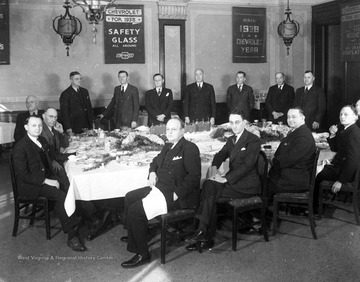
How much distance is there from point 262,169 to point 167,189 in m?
0.92

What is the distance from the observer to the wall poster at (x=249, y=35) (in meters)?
9.55

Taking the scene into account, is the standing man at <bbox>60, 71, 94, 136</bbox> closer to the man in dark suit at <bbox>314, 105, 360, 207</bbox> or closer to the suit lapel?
the suit lapel

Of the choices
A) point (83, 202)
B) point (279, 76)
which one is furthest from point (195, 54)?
point (83, 202)

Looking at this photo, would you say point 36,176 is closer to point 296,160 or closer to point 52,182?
point 52,182

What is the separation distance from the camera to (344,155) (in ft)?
16.1

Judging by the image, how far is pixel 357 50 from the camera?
842cm

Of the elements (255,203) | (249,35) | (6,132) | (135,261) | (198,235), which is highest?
(249,35)

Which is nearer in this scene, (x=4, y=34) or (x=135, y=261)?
(x=135, y=261)

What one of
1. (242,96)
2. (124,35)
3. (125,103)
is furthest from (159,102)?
(124,35)

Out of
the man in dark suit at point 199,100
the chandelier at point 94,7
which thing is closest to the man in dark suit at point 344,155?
the chandelier at point 94,7

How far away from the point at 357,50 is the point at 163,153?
221 inches

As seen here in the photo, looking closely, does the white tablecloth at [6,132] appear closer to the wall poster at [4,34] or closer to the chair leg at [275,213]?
the wall poster at [4,34]

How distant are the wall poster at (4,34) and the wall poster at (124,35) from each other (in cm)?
173

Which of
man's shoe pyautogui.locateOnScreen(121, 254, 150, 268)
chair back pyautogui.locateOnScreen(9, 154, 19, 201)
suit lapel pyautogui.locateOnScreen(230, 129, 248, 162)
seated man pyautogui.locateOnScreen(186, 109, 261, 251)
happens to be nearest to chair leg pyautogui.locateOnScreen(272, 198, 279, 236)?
seated man pyautogui.locateOnScreen(186, 109, 261, 251)
